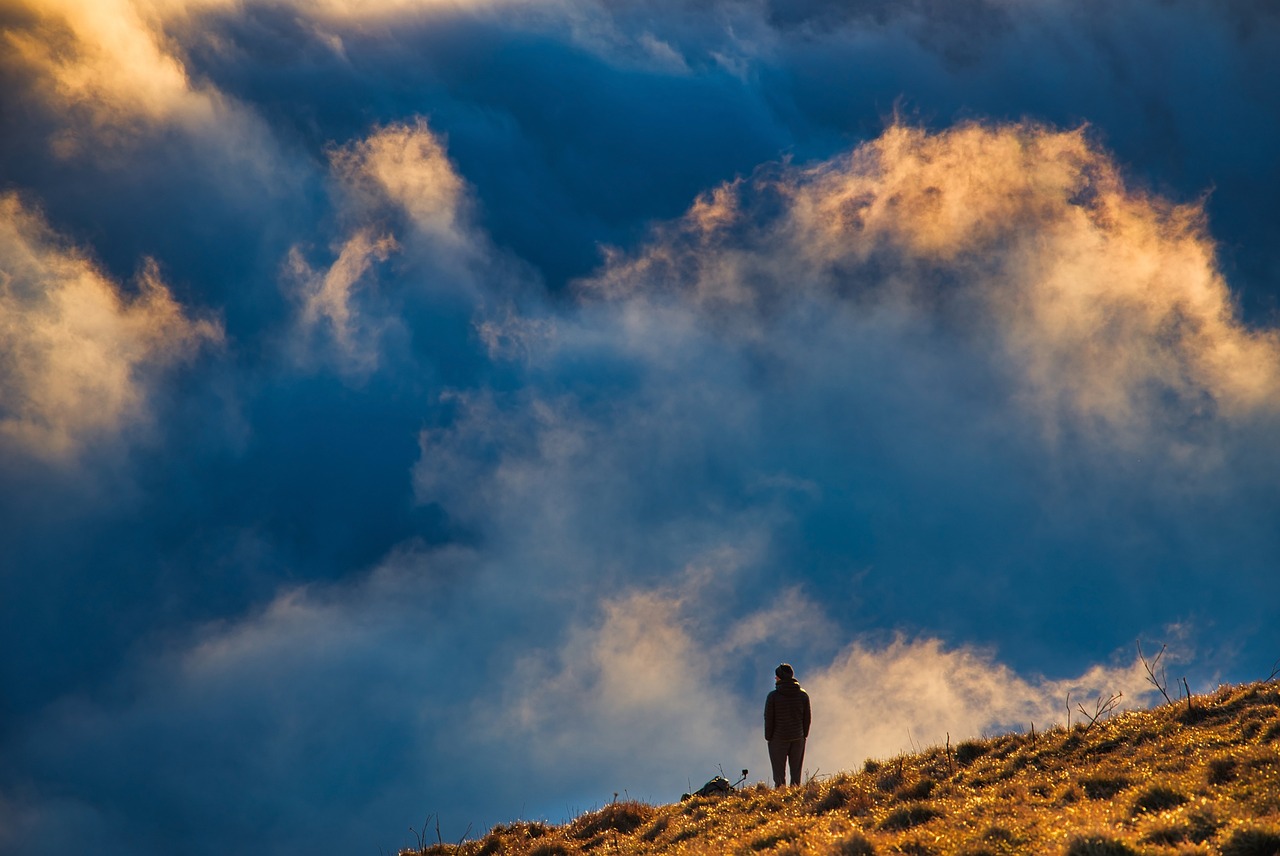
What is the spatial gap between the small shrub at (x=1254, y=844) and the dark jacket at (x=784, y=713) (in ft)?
39.9

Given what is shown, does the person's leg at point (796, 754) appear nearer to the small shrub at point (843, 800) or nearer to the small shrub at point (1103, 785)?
the small shrub at point (843, 800)

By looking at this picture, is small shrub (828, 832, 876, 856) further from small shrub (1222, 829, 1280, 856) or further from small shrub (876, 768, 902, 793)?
small shrub (876, 768, 902, 793)

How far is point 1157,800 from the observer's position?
1106 cm

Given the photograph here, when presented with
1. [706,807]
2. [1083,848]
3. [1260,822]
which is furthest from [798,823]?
[1260,822]

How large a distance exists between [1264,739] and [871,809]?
5493mm

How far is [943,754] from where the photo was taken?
16922mm

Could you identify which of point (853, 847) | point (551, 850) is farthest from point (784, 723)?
point (853, 847)

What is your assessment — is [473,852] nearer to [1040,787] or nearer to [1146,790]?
[1040,787]

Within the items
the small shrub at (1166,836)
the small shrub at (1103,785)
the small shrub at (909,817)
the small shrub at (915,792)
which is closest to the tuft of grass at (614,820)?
the small shrub at (915,792)

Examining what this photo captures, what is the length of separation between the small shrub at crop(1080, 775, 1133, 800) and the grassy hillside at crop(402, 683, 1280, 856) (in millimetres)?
24

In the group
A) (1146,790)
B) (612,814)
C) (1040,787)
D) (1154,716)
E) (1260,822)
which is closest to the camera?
(1260,822)

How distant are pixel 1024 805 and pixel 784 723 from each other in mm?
8470

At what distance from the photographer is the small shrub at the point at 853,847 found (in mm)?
10734

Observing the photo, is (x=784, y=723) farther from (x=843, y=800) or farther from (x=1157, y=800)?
(x=1157, y=800)
